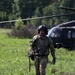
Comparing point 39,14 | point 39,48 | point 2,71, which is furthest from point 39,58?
point 39,14

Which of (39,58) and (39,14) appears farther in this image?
(39,14)

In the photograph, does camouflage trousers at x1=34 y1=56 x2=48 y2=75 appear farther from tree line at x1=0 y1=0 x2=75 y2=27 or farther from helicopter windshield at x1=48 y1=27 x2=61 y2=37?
tree line at x1=0 y1=0 x2=75 y2=27

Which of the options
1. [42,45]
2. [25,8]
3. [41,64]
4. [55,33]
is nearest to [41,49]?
[42,45]

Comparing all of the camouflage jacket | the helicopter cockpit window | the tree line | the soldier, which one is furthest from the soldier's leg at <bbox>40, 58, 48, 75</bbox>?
the tree line

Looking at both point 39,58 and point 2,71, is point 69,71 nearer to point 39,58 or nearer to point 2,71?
point 2,71

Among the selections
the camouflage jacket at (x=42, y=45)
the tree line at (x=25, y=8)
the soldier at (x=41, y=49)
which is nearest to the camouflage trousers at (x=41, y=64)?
the soldier at (x=41, y=49)

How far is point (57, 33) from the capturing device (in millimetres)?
31000

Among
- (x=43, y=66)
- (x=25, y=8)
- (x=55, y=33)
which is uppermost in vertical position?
(x=43, y=66)

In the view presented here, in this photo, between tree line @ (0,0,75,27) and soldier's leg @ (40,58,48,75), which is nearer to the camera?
soldier's leg @ (40,58,48,75)

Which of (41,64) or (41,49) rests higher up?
(41,49)

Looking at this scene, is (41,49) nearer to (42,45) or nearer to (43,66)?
(42,45)

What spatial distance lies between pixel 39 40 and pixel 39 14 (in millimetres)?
90906

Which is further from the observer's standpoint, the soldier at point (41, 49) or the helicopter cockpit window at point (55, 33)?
the helicopter cockpit window at point (55, 33)

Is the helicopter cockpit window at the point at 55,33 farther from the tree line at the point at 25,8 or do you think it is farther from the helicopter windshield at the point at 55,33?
the tree line at the point at 25,8
